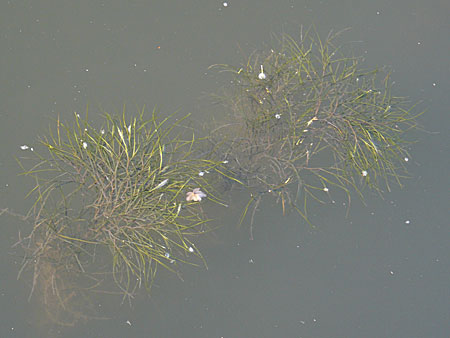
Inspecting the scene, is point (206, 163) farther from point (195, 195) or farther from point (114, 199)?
point (114, 199)

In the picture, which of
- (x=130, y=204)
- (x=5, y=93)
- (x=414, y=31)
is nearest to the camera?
(x=130, y=204)

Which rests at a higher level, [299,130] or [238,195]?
[299,130]

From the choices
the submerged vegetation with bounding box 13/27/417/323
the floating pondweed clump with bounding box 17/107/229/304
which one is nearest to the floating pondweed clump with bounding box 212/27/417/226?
the submerged vegetation with bounding box 13/27/417/323

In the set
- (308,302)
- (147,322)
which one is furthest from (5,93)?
(308,302)

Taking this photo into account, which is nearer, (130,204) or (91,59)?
(130,204)

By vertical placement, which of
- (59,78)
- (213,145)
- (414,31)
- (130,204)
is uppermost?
(414,31)

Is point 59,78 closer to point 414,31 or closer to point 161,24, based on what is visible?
point 161,24

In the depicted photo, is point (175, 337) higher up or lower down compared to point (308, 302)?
lower down

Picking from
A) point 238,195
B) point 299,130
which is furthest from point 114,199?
point 299,130
